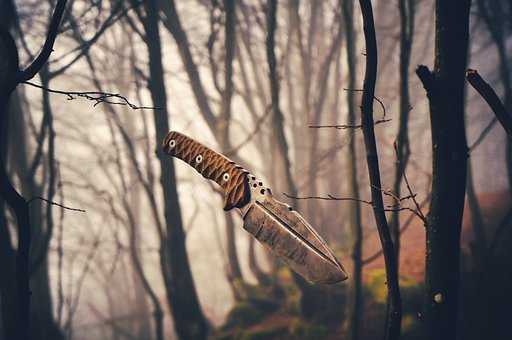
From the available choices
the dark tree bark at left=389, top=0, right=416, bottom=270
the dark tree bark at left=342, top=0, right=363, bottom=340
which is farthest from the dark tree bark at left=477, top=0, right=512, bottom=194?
the dark tree bark at left=342, top=0, right=363, bottom=340

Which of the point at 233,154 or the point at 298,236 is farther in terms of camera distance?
the point at 233,154

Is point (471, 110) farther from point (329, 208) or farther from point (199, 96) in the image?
point (199, 96)

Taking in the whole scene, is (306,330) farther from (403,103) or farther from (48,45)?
(48,45)

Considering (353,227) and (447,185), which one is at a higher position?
(353,227)

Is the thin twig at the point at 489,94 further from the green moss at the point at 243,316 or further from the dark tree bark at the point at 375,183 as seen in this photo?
the green moss at the point at 243,316

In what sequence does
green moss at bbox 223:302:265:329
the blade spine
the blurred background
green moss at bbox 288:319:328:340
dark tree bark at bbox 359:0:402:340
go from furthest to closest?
green moss at bbox 223:302:265:329, green moss at bbox 288:319:328:340, the blurred background, the blade spine, dark tree bark at bbox 359:0:402:340

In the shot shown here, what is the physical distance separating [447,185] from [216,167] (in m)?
1.62

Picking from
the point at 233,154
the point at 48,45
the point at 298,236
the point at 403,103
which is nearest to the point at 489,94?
the point at 298,236

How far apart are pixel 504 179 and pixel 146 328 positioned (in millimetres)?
16558

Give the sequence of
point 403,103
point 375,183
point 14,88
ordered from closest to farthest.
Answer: point 375,183
point 14,88
point 403,103

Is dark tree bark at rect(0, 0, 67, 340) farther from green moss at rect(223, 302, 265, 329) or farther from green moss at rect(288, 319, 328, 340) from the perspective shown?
green moss at rect(223, 302, 265, 329)

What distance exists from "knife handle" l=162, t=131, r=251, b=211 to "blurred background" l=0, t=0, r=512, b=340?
0.51 m

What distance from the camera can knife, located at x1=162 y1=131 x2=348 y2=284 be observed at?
8.16 feet

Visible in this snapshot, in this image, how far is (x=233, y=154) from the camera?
10.6 meters
